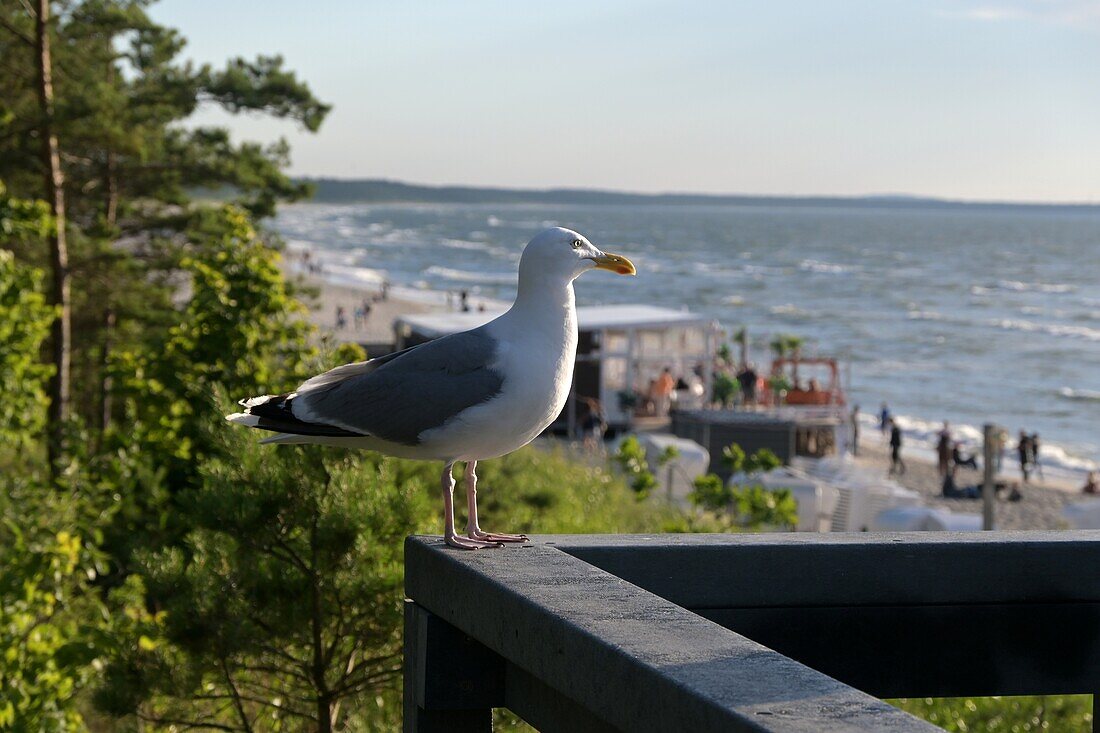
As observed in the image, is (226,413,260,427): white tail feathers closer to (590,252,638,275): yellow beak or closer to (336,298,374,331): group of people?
(590,252,638,275): yellow beak

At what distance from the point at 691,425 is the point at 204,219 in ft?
34.8

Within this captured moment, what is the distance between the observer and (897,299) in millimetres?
94000

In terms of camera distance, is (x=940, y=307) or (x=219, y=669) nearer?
(x=219, y=669)

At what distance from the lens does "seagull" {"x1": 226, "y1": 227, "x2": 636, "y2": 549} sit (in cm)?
328

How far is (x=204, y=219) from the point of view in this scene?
21109 millimetres

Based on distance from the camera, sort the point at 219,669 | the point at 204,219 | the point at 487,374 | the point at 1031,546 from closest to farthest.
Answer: the point at 1031,546 → the point at 487,374 → the point at 219,669 → the point at 204,219

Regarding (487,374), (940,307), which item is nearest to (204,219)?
(487,374)

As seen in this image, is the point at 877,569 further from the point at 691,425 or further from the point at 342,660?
the point at 691,425

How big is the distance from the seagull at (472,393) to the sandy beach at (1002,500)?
25.4 meters

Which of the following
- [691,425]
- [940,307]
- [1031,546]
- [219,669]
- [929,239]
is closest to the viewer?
[1031,546]

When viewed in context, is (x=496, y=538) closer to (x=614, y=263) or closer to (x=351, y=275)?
(x=614, y=263)

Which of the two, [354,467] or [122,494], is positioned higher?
[354,467]

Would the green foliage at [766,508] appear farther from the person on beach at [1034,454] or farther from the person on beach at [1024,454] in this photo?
the person on beach at [1034,454]

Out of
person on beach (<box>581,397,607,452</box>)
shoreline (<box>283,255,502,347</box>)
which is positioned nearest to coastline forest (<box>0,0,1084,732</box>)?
person on beach (<box>581,397,607,452</box>)
